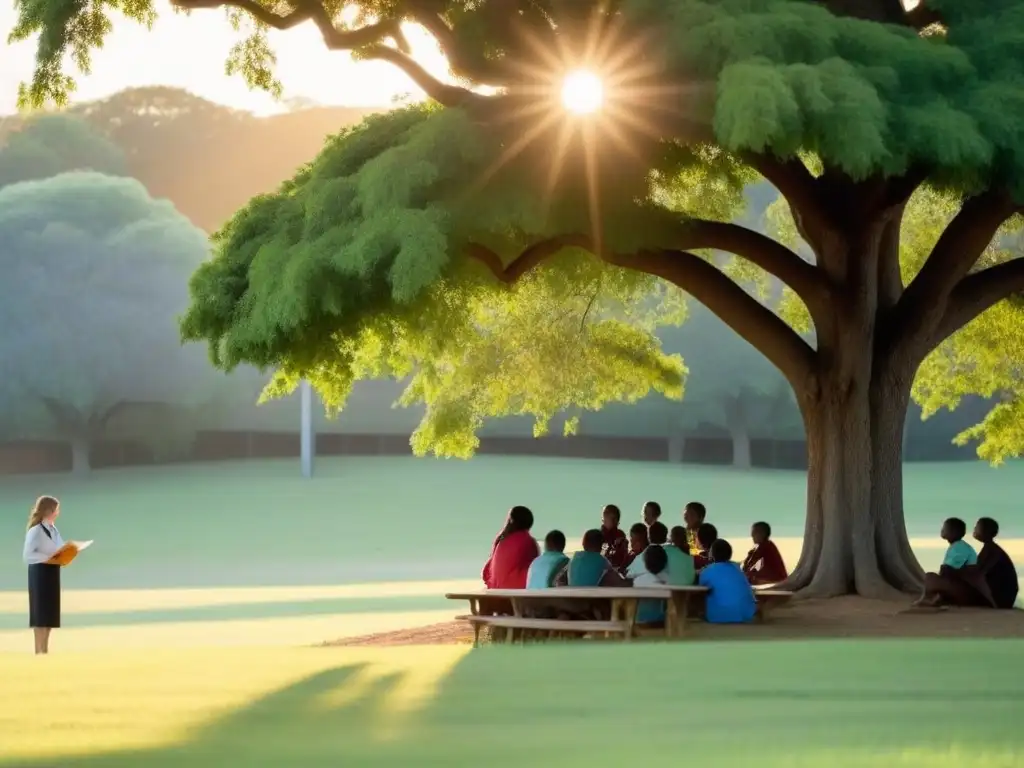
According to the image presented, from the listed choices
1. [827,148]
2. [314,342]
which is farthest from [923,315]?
[314,342]

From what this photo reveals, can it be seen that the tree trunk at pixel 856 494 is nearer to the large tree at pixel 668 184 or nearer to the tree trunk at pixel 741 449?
the large tree at pixel 668 184

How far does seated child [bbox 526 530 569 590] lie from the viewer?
16.6 meters

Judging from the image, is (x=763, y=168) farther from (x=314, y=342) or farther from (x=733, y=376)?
(x=733, y=376)

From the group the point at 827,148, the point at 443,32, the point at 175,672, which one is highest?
the point at 443,32

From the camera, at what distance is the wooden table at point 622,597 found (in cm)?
1564

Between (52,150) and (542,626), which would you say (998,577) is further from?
(52,150)

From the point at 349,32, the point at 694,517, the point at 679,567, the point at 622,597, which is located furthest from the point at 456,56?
the point at 622,597

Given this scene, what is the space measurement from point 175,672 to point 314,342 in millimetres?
5904

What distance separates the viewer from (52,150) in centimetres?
8594

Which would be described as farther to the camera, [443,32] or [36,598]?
[443,32]

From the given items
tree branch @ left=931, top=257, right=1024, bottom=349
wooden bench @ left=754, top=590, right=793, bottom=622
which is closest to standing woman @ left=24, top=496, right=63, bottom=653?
wooden bench @ left=754, top=590, right=793, bottom=622

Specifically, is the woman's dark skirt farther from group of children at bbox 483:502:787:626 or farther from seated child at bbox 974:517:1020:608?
seated child at bbox 974:517:1020:608

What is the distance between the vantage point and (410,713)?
9898 millimetres

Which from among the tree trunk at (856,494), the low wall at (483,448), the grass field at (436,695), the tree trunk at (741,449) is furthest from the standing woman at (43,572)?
the tree trunk at (741,449)
